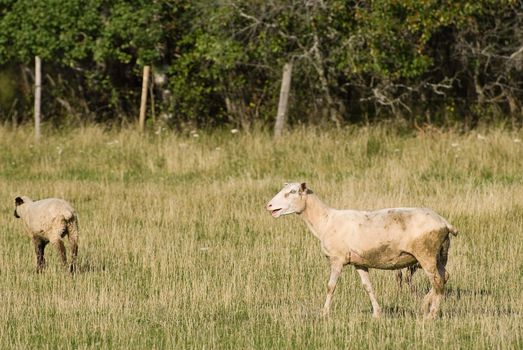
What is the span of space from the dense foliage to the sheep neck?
13.5 metres

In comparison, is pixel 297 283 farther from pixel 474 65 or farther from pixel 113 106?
pixel 113 106

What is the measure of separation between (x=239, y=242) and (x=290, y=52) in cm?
1109

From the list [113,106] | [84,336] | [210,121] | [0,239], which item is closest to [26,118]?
[113,106]

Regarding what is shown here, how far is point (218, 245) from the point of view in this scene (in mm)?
14258

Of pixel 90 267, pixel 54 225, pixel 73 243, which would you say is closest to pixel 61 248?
pixel 73 243

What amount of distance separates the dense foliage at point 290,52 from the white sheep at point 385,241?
544 inches

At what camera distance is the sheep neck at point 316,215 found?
10.2m

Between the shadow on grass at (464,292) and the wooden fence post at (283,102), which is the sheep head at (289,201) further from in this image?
the wooden fence post at (283,102)

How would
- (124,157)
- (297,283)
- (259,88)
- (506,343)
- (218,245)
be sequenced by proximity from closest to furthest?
1. (506,343)
2. (297,283)
3. (218,245)
4. (124,157)
5. (259,88)

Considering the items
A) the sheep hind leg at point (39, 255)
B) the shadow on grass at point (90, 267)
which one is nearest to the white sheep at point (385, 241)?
the shadow on grass at point (90, 267)

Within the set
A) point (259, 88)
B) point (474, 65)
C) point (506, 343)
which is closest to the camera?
point (506, 343)

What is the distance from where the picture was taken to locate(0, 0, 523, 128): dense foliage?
24.4 metres

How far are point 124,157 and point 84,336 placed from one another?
12.7 meters

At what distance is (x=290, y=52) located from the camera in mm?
24969
